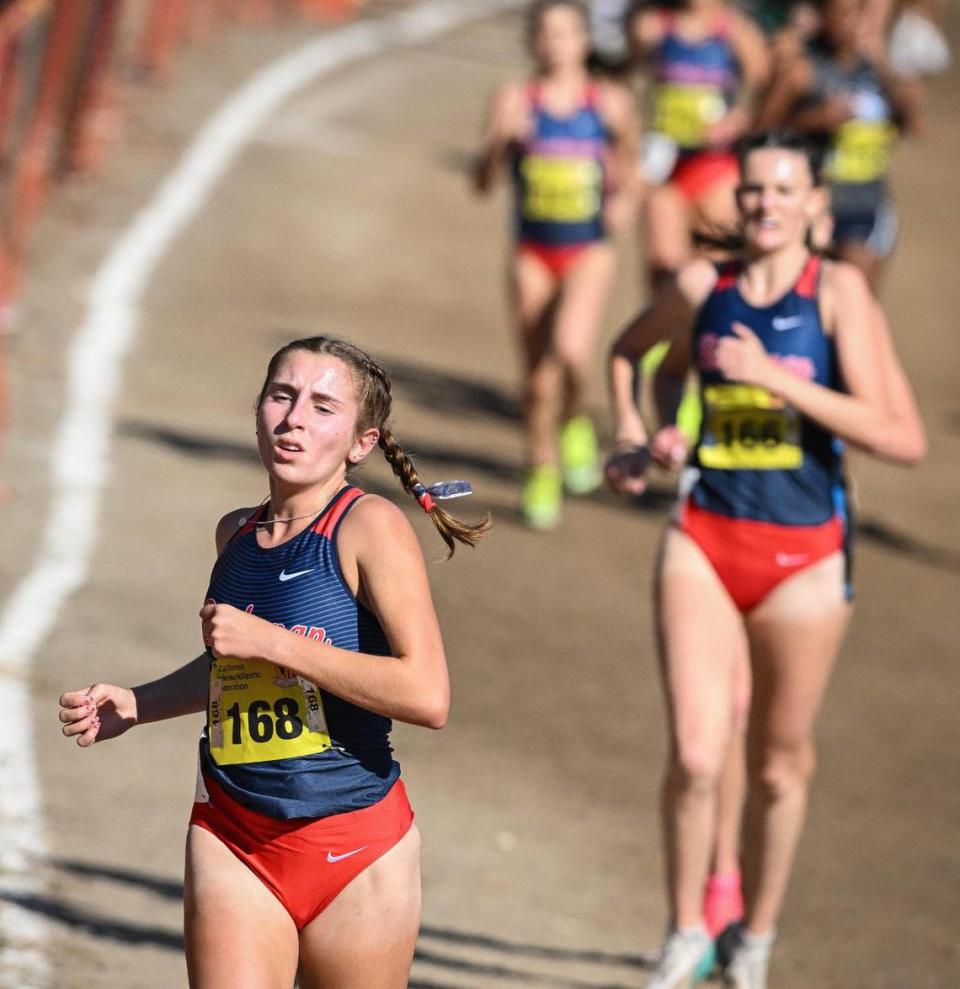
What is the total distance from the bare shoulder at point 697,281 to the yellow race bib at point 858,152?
541cm

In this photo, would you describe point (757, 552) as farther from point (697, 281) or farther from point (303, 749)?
point (303, 749)

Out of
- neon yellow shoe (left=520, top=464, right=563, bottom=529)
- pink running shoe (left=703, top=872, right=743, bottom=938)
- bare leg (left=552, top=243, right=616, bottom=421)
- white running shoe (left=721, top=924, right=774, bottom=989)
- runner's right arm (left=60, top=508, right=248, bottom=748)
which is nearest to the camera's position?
runner's right arm (left=60, top=508, right=248, bottom=748)

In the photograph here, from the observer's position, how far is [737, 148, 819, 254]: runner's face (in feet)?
19.9

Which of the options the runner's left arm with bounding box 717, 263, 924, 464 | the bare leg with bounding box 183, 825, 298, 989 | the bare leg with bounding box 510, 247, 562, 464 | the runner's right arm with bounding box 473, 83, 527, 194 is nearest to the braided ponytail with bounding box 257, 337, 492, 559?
the bare leg with bounding box 183, 825, 298, 989

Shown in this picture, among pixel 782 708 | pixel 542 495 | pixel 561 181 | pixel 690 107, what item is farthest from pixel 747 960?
pixel 690 107

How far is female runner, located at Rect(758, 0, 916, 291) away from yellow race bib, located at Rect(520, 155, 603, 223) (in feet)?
3.24

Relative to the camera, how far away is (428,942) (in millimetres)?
6469

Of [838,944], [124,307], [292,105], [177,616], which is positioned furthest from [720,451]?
[292,105]

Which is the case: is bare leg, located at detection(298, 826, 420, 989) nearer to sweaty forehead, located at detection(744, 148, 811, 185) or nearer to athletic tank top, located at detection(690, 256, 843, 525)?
athletic tank top, located at detection(690, 256, 843, 525)

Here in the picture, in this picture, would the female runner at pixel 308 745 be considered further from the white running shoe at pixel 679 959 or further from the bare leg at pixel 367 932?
the white running shoe at pixel 679 959

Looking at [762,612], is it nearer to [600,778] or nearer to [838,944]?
[838,944]

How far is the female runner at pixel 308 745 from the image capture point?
13.7 ft

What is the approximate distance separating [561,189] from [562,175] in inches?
3.1

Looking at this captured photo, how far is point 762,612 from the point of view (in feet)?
19.9
